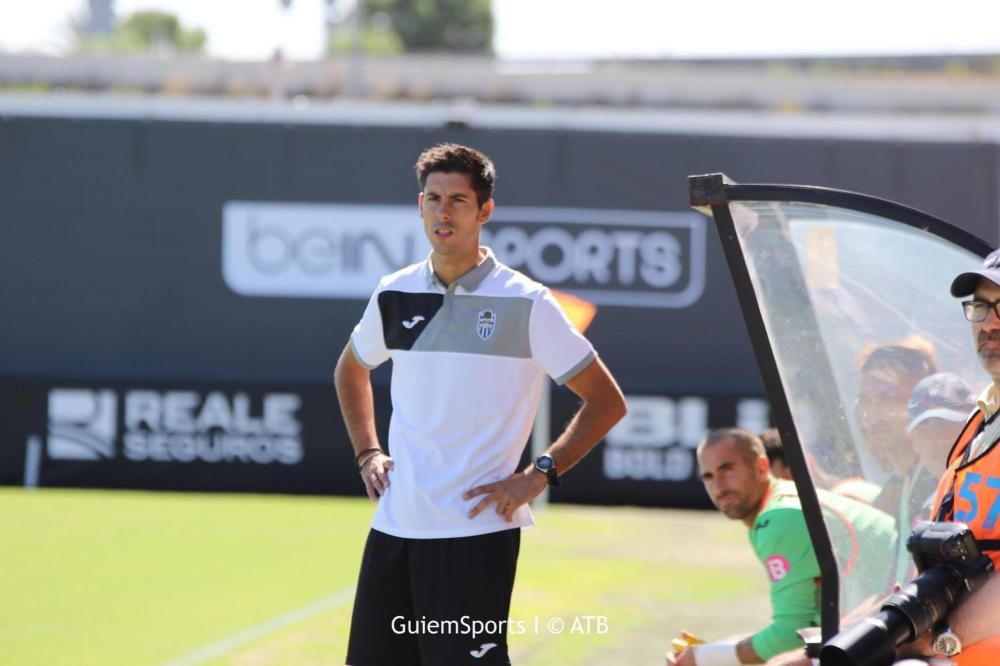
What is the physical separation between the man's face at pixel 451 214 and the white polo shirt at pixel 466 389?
10 cm

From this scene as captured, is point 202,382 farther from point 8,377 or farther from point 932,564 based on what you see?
point 932,564

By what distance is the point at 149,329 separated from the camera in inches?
557

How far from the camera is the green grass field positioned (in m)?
7.04

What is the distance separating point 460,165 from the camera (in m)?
4.29

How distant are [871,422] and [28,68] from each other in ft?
87.4

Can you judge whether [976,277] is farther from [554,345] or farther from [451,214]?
[451,214]

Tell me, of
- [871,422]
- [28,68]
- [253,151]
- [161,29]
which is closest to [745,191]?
[871,422]

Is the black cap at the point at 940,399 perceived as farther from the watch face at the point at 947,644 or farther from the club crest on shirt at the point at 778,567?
Result: the watch face at the point at 947,644

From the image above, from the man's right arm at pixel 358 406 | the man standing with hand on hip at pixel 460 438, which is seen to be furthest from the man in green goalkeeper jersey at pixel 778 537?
the man's right arm at pixel 358 406

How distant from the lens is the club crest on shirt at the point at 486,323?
4160mm

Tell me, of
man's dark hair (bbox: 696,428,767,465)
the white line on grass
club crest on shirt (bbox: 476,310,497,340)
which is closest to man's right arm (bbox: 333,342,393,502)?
club crest on shirt (bbox: 476,310,497,340)

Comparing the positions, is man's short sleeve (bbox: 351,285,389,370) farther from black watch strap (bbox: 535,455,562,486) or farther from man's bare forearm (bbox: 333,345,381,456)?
black watch strap (bbox: 535,455,562,486)

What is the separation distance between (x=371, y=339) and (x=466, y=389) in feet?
1.59

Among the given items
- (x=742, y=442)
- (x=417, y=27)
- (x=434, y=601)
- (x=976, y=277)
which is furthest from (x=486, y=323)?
(x=417, y=27)
